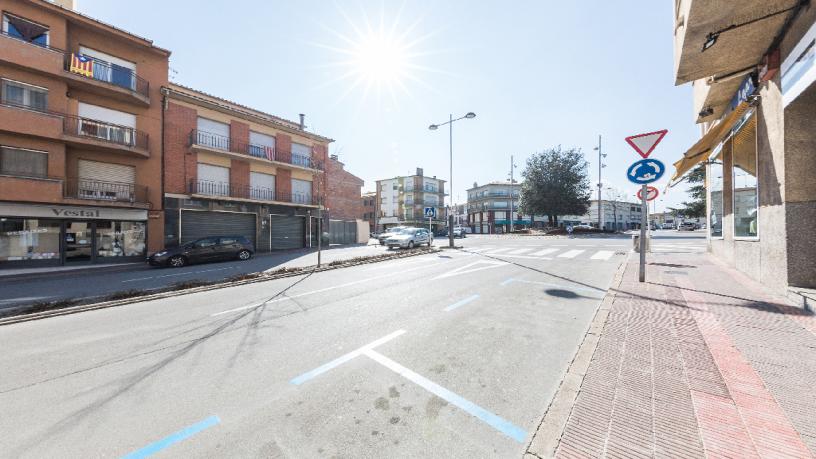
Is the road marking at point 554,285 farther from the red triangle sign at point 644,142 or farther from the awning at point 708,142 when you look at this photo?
the awning at point 708,142

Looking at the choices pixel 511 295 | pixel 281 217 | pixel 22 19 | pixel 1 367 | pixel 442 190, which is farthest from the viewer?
pixel 442 190

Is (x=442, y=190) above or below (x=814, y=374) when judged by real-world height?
above

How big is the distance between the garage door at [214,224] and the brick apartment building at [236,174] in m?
0.05

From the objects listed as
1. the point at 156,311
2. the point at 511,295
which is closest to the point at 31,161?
the point at 156,311

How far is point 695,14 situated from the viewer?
5.00 metres

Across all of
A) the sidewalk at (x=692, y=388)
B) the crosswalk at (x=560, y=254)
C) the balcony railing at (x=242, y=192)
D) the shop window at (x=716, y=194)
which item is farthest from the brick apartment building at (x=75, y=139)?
the shop window at (x=716, y=194)

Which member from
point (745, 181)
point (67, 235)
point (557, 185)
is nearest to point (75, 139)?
point (67, 235)

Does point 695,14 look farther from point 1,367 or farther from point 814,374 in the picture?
point 1,367

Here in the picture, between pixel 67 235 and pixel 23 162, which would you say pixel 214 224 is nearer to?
pixel 67 235

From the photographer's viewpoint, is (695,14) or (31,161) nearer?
(695,14)

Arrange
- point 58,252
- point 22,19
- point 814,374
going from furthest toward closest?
point 58,252
point 22,19
point 814,374

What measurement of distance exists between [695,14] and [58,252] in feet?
75.8

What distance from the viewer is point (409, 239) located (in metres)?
19.9

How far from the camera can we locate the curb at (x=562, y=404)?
2.06 metres
